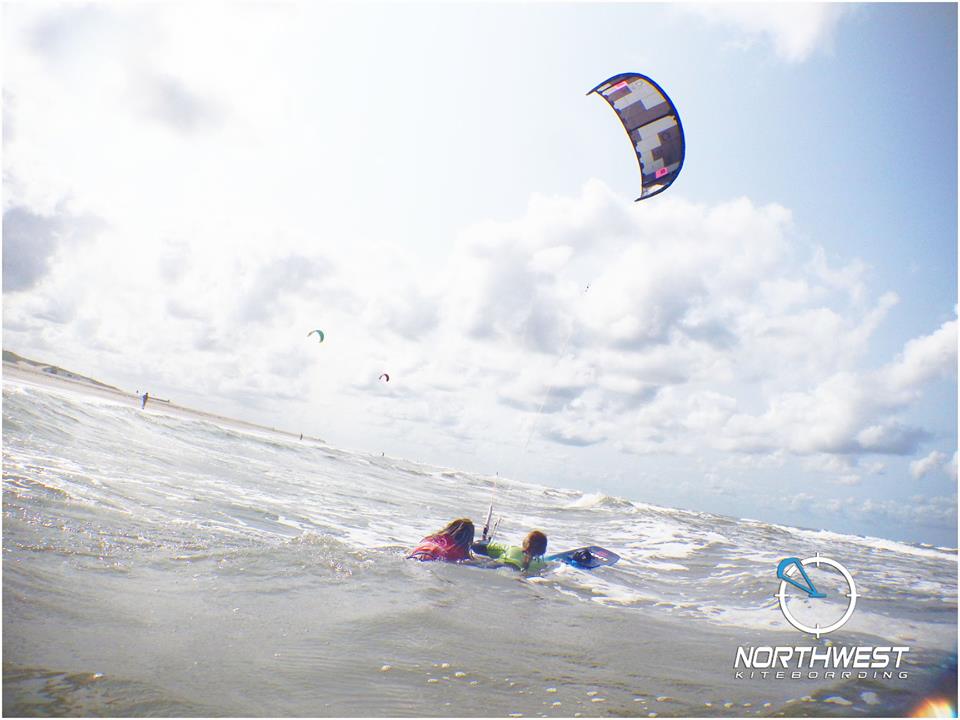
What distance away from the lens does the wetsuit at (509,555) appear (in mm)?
8777

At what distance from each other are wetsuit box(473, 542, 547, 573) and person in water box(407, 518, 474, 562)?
1.42 ft

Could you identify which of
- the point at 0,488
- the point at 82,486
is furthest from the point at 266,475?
the point at 0,488

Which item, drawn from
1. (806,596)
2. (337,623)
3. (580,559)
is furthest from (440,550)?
(806,596)

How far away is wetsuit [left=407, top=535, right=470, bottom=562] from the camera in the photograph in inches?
329

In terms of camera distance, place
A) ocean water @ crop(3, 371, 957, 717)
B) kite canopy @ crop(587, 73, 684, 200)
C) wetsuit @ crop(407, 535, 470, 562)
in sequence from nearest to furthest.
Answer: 1. ocean water @ crop(3, 371, 957, 717)
2. kite canopy @ crop(587, 73, 684, 200)
3. wetsuit @ crop(407, 535, 470, 562)

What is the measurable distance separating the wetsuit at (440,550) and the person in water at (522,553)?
0.48 meters

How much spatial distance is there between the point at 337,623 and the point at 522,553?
4.69 m

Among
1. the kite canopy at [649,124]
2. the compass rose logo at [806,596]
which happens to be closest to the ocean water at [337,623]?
the compass rose logo at [806,596]

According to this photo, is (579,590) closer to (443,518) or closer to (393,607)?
(393,607)

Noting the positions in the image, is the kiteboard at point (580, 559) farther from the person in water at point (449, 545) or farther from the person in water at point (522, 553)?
the person in water at point (449, 545)

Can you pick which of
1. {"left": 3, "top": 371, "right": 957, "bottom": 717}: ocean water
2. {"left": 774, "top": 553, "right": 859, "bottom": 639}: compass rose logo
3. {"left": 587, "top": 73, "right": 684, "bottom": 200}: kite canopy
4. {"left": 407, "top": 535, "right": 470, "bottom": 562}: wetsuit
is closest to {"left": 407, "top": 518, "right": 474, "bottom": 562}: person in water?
{"left": 407, "top": 535, "right": 470, "bottom": 562}: wetsuit

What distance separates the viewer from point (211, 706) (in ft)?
10.1

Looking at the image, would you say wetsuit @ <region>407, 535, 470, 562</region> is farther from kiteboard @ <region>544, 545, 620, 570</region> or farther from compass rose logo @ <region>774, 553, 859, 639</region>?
compass rose logo @ <region>774, 553, 859, 639</region>

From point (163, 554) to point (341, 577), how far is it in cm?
223
